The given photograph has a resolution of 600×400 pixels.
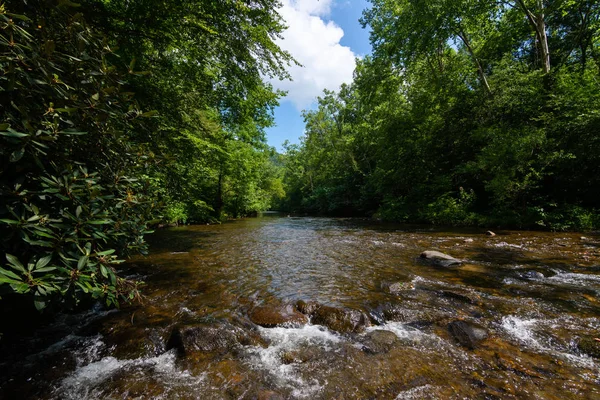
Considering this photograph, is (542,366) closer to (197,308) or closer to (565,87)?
(197,308)

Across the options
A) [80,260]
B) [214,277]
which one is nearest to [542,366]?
[80,260]

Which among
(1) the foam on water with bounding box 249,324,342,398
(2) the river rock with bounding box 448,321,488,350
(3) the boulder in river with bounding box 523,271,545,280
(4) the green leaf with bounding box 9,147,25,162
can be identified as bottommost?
(1) the foam on water with bounding box 249,324,342,398

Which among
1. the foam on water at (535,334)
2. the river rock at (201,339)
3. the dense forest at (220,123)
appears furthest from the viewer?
the river rock at (201,339)

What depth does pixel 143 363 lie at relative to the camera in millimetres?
3066

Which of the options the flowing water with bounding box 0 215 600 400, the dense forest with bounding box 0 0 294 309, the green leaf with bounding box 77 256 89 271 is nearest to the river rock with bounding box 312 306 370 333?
the flowing water with bounding box 0 215 600 400

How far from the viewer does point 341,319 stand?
4.04 m

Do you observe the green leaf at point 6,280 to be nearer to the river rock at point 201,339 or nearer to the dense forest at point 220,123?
the dense forest at point 220,123

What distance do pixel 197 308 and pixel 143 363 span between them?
4.68 feet

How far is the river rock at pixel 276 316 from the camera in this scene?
13.3 ft

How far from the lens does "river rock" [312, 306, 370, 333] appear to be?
3.89 metres

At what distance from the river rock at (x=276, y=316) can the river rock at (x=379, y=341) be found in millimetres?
1055

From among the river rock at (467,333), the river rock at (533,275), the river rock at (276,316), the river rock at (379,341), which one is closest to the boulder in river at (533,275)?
the river rock at (533,275)

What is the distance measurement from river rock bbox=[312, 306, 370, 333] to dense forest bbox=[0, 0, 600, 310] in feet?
9.25

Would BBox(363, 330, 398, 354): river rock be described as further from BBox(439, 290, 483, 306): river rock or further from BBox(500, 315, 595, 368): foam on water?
BBox(439, 290, 483, 306): river rock
